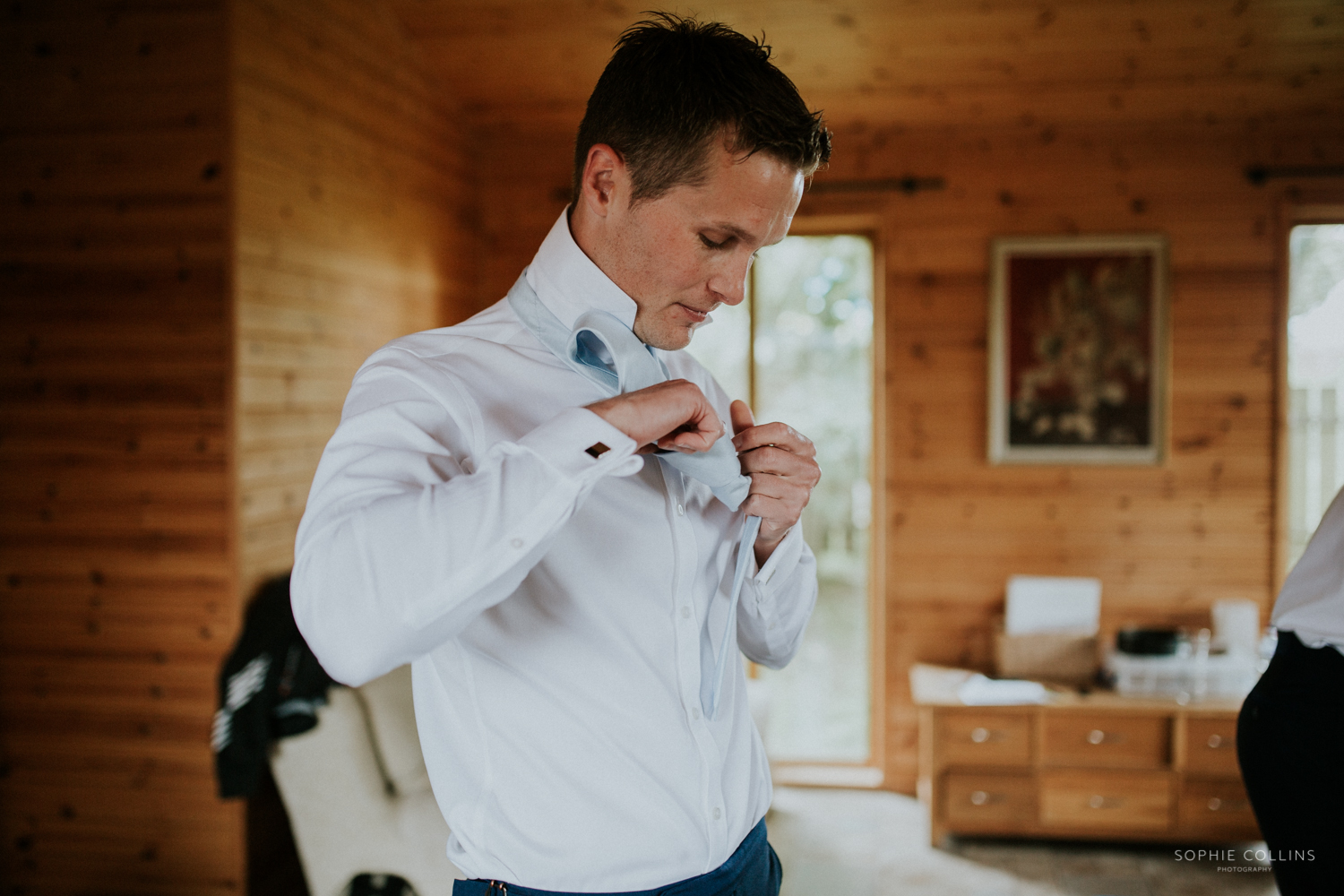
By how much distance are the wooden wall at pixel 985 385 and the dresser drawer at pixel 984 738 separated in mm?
473

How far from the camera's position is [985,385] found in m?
3.74

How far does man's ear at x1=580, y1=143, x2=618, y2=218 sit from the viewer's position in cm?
90

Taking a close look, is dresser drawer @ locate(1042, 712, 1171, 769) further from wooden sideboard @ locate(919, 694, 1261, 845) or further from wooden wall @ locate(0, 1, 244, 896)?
wooden wall @ locate(0, 1, 244, 896)

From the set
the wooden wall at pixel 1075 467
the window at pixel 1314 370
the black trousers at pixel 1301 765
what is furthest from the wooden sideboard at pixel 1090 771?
the black trousers at pixel 1301 765

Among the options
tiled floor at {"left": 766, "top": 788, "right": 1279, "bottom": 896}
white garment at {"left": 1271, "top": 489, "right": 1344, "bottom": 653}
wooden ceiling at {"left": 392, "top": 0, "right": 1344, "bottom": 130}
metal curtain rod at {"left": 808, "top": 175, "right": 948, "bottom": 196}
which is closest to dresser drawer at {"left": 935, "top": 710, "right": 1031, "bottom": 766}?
tiled floor at {"left": 766, "top": 788, "right": 1279, "bottom": 896}

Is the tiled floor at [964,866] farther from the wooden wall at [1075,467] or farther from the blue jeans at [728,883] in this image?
the blue jeans at [728,883]

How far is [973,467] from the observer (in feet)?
12.3

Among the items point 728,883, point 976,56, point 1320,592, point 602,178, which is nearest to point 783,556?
point 728,883

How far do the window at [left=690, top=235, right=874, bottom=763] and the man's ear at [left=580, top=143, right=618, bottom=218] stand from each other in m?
3.01

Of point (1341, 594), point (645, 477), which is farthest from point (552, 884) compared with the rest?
point (1341, 594)

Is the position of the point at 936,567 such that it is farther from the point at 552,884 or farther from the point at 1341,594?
the point at 552,884

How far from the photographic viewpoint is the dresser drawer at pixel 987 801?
10.9ft

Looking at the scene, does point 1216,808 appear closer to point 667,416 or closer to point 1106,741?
point 1106,741

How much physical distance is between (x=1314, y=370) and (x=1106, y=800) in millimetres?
1938
